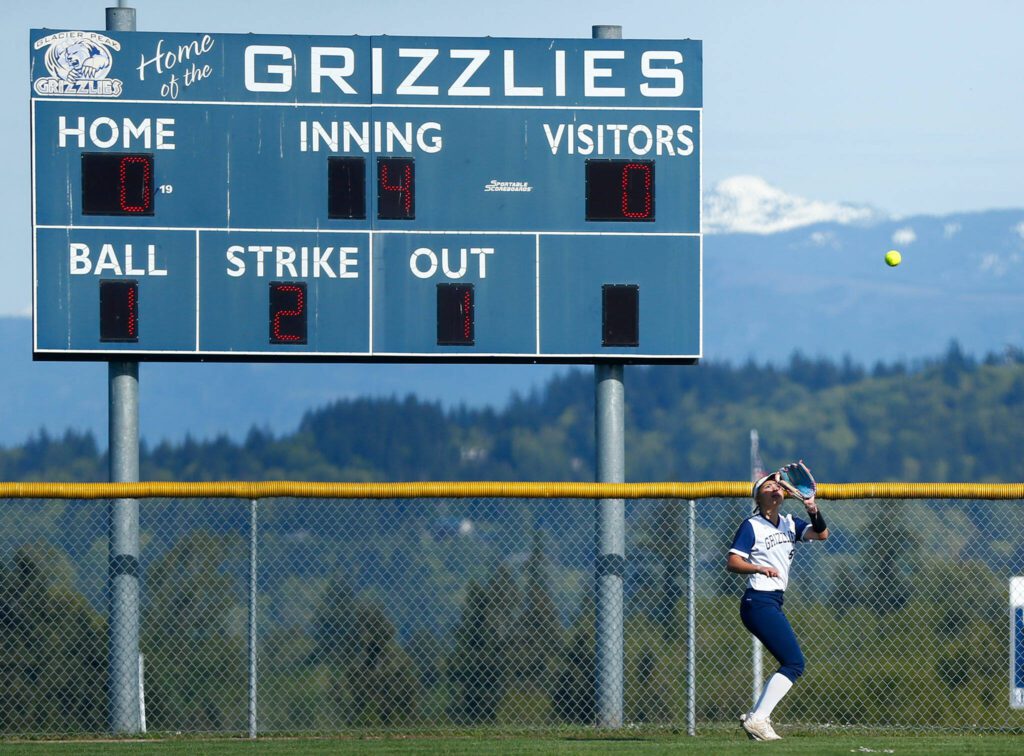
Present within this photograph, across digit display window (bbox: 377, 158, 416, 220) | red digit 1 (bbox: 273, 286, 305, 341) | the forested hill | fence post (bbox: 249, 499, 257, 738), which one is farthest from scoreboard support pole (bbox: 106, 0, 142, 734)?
the forested hill

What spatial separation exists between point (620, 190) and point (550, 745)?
5.26 metres

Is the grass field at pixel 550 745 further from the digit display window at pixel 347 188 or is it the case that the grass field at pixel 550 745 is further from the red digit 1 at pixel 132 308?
the digit display window at pixel 347 188

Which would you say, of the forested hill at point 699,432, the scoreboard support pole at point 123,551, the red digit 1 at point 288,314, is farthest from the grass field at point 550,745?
the forested hill at point 699,432

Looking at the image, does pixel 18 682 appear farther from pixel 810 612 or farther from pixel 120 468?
pixel 810 612

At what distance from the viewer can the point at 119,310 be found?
44.7 ft

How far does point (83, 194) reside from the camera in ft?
44.5

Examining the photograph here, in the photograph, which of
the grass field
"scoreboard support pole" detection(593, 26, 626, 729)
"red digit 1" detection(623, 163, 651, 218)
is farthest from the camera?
"red digit 1" detection(623, 163, 651, 218)

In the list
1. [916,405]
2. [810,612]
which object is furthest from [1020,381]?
[810,612]

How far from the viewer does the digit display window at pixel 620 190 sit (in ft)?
45.6

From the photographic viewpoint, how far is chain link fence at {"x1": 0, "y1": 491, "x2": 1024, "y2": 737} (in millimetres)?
11352

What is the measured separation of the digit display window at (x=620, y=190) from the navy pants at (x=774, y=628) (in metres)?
5.21

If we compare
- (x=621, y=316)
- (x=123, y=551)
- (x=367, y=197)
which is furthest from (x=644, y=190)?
(x=123, y=551)

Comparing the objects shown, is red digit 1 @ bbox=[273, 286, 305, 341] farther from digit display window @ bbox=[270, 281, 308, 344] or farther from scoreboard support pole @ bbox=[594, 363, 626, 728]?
scoreboard support pole @ bbox=[594, 363, 626, 728]

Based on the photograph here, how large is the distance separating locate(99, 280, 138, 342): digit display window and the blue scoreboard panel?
0.05ft
